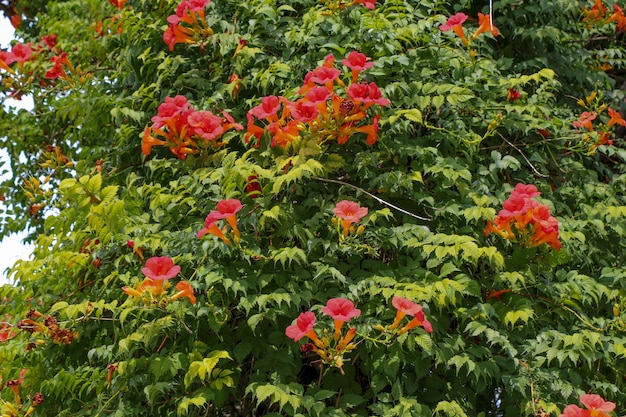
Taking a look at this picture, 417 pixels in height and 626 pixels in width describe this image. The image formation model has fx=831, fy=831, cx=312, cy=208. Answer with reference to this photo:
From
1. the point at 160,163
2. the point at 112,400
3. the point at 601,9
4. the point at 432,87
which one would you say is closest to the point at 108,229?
the point at 160,163

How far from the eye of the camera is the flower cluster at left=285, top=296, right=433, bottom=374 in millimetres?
3666

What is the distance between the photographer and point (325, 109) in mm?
4055

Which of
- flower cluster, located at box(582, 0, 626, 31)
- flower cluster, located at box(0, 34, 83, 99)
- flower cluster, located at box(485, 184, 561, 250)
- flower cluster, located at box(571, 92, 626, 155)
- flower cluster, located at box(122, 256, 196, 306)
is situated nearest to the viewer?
flower cluster, located at box(122, 256, 196, 306)

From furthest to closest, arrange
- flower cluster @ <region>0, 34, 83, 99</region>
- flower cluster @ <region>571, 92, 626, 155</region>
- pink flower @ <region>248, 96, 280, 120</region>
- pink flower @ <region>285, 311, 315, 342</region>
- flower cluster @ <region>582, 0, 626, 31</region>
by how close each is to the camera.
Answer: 1. flower cluster @ <region>582, 0, 626, 31</region>
2. flower cluster @ <region>0, 34, 83, 99</region>
3. flower cluster @ <region>571, 92, 626, 155</region>
4. pink flower @ <region>248, 96, 280, 120</region>
5. pink flower @ <region>285, 311, 315, 342</region>

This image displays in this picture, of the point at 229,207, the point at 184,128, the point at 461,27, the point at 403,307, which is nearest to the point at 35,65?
the point at 184,128

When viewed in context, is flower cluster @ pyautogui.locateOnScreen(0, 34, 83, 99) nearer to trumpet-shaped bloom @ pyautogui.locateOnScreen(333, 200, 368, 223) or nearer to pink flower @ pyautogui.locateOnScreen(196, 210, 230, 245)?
pink flower @ pyautogui.locateOnScreen(196, 210, 230, 245)

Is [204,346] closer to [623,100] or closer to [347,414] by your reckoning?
[347,414]

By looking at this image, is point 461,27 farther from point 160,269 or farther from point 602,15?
point 160,269

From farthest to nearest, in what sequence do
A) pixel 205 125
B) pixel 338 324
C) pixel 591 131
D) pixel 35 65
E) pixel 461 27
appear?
pixel 35 65
pixel 591 131
pixel 461 27
pixel 205 125
pixel 338 324

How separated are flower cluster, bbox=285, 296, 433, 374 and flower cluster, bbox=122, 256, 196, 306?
0.54 metres

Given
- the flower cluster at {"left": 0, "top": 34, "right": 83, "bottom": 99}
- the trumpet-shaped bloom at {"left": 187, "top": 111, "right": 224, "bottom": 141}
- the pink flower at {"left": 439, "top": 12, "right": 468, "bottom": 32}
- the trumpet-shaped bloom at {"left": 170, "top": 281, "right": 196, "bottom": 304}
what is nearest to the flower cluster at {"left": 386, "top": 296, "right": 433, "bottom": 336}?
the trumpet-shaped bloom at {"left": 170, "top": 281, "right": 196, "bottom": 304}

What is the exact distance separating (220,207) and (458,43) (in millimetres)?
1912

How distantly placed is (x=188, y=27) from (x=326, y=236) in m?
1.56

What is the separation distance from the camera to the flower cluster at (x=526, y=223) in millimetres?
4012
